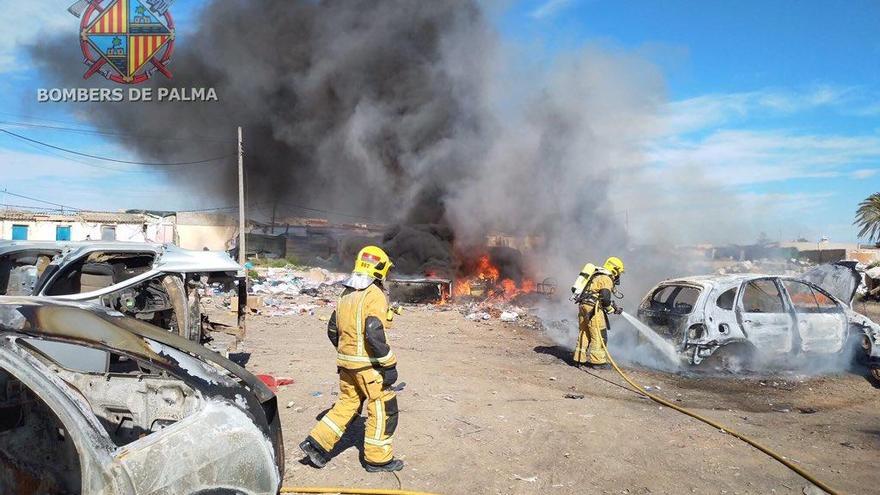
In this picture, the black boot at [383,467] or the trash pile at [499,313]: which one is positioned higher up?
the black boot at [383,467]

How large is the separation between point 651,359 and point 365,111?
21104 mm

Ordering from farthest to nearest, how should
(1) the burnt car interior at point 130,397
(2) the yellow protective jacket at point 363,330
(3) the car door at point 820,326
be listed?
(3) the car door at point 820,326
(2) the yellow protective jacket at point 363,330
(1) the burnt car interior at point 130,397

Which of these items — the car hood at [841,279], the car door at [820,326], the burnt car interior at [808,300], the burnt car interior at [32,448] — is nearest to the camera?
the burnt car interior at [32,448]

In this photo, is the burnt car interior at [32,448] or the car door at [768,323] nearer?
the burnt car interior at [32,448]

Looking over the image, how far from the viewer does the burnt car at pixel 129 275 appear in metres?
5.38

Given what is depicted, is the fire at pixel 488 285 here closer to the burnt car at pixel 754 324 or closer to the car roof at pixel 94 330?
the burnt car at pixel 754 324

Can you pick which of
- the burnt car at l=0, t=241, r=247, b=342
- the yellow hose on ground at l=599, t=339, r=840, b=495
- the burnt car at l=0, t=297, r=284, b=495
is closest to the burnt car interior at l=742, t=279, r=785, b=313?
the yellow hose on ground at l=599, t=339, r=840, b=495

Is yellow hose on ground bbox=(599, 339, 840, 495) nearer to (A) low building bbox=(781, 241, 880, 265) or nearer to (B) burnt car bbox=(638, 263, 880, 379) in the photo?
(B) burnt car bbox=(638, 263, 880, 379)

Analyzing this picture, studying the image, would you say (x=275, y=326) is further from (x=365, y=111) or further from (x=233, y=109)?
(x=233, y=109)

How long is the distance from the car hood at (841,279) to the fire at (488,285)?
8.61 m

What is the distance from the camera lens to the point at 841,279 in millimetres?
8148

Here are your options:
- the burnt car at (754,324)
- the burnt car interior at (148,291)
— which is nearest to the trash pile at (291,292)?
the burnt car interior at (148,291)

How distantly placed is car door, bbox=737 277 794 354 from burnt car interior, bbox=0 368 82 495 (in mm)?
6706

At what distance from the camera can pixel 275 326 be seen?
11273 millimetres
